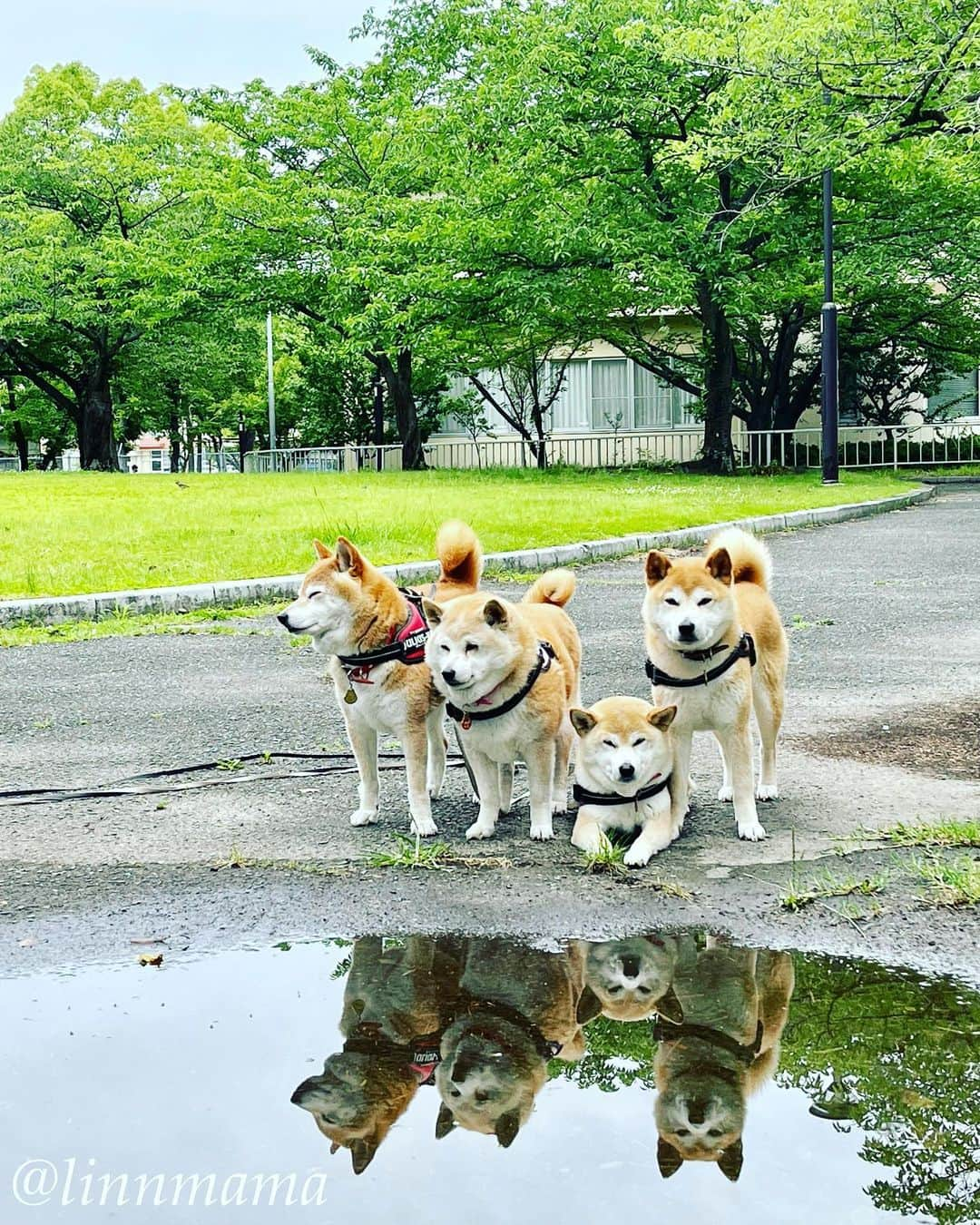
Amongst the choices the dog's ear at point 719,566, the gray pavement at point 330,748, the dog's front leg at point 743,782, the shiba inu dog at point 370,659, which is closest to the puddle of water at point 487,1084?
the gray pavement at point 330,748

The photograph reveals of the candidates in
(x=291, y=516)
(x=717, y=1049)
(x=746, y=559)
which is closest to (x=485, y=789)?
(x=746, y=559)

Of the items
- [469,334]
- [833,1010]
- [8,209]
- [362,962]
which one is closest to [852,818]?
[833,1010]

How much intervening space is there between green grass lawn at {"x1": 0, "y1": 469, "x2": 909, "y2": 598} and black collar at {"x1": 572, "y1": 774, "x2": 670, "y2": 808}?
6803 mm

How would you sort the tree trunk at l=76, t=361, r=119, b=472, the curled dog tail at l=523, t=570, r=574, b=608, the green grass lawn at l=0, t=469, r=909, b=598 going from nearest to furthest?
the curled dog tail at l=523, t=570, r=574, b=608 < the green grass lawn at l=0, t=469, r=909, b=598 < the tree trunk at l=76, t=361, r=119, b=472

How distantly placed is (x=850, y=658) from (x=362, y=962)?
491cm

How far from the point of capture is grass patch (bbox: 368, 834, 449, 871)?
4.09 metres

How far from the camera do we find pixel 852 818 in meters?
4.49

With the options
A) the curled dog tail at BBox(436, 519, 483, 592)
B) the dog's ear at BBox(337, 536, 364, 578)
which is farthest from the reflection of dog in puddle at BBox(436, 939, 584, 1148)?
the curled dog tail at BBox(436, 519, 483, 592)

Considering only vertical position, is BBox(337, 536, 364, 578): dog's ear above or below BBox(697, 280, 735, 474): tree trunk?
below

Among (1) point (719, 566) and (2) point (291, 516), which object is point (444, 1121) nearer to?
(1) point (719, 566)

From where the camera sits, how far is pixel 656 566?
434 cm

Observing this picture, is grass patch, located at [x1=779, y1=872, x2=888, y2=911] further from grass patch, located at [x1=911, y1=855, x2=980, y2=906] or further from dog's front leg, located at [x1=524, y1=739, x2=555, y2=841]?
dog's front leg, located at [x1=524, y1=739, x2=555, y2=841]

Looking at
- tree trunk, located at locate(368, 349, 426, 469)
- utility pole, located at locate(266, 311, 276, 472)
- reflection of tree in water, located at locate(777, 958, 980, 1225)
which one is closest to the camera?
reflection of tree in water, located at locate(777, 958, 980, 1225)

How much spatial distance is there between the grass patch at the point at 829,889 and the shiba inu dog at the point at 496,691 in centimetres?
92
